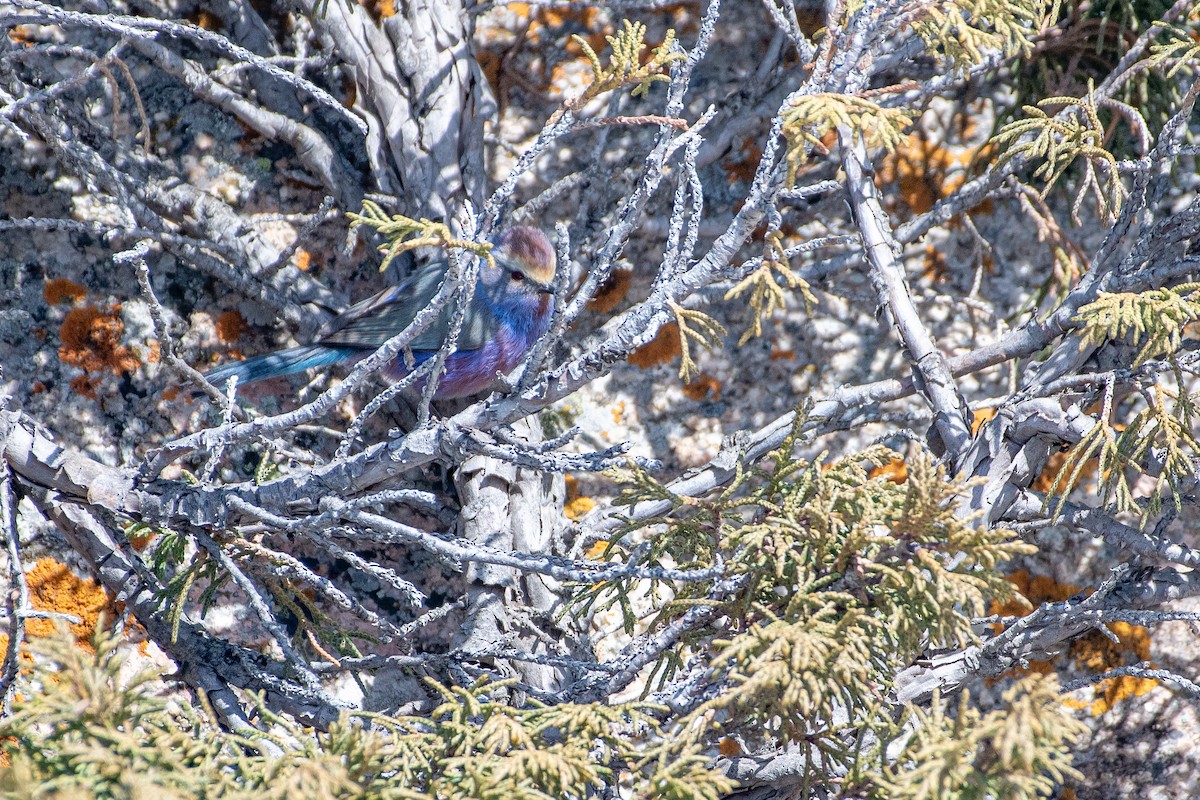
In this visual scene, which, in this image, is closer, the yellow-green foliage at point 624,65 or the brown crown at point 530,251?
the yellow-green foliage at point 624,65

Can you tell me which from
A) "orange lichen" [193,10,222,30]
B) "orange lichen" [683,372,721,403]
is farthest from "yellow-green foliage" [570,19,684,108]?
"orange lichen" [193,10,222,30]

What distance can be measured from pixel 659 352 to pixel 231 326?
1.39m

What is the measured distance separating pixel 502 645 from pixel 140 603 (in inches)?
36.7

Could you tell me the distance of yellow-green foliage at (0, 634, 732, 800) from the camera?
147 cm

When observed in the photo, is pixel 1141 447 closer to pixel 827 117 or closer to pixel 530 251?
pixel 827 117

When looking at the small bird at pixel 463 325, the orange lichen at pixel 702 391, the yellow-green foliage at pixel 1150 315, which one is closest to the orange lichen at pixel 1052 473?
the yellow-green foliage at pixel 1150 315

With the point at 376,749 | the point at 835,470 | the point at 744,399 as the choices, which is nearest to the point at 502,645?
the point at 376,749

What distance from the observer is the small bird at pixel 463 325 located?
2877 mm

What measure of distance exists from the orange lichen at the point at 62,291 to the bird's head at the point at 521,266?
130 cm

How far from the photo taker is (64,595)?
2686 millimetres

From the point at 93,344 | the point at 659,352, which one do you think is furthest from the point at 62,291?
the point at 659,352

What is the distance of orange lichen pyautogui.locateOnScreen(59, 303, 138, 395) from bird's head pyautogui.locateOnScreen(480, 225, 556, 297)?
121cm

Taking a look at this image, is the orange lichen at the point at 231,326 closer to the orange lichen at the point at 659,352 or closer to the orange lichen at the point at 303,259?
the orange lichen at the point at 303,259

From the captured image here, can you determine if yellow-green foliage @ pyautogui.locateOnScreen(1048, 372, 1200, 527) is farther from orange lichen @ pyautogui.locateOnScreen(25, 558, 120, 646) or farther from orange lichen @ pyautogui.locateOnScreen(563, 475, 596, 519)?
orange lichen @ pyautogui.locateOnScreen(25, 558, 120, 646)
